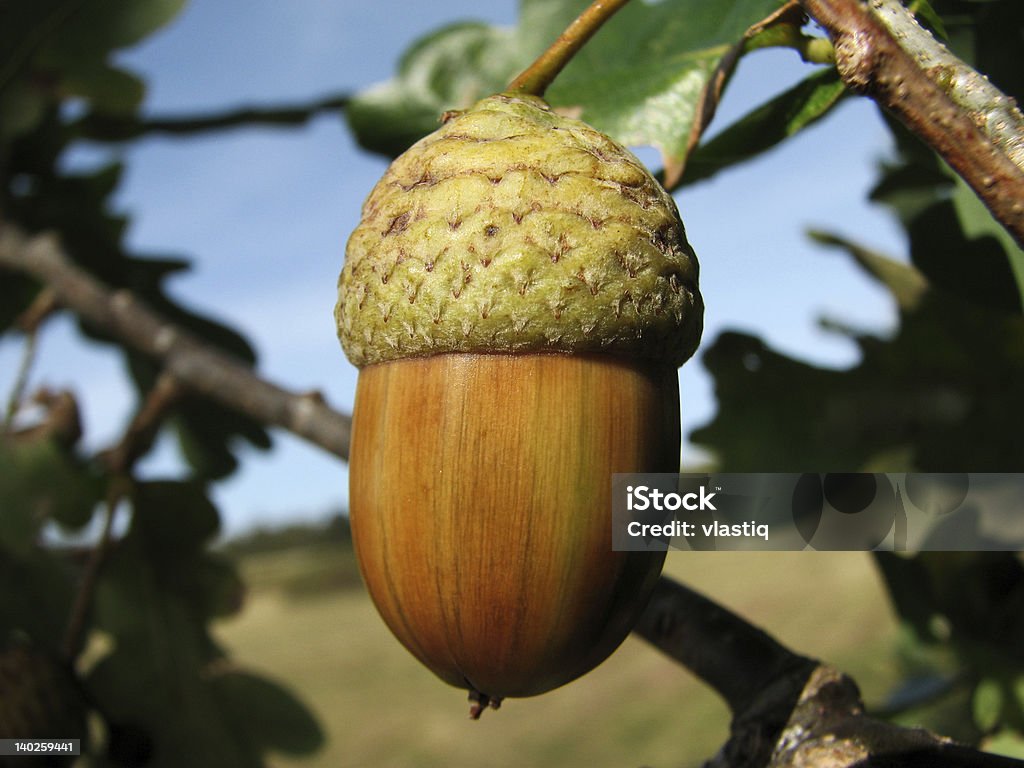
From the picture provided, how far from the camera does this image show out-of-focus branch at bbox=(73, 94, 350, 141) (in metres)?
1.64

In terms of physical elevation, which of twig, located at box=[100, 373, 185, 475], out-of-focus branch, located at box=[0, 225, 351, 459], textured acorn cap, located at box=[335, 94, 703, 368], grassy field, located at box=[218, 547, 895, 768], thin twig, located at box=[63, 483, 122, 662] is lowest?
grassy field, located at box=[218, 547, 895, 768]

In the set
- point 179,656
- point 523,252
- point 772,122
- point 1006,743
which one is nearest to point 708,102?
point 772,122

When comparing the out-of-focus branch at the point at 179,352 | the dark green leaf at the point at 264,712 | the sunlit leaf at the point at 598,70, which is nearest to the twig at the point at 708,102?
the sunlit leaf at the point at 598,70

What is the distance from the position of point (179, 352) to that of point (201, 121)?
0.67 metres

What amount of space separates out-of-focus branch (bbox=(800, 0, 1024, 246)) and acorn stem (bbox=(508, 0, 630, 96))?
14 centimetres

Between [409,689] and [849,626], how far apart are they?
9.09 ft

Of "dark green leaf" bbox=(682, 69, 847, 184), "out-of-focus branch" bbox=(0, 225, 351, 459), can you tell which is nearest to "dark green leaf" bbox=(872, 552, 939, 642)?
"dark green leaf" bbox=(682, 69, 847, 184)

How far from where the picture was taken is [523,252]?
22.9 inches

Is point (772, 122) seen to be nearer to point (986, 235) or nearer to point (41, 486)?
point (986, 235)

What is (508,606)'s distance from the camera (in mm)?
564

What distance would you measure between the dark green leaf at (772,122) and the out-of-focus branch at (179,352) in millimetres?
505

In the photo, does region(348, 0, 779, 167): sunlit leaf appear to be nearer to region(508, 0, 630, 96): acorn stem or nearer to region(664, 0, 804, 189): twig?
region(664, 0, 804, 189): twig

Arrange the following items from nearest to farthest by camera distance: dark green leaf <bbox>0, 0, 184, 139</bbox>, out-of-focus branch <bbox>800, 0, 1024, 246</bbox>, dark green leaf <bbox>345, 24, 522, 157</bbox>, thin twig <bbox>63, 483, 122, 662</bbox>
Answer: out-of-focus branch <bbox>800, 0, 1024, 246</bbox>
dark green leaf <bbox>345, 24, 522, 157</bbox>
thin twig <bbox>63, 483, 122, 662</bbox>
dark green leaf <bbox>0, 0, 184, 139</bbox>

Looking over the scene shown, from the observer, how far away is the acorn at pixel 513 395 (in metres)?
0.56
